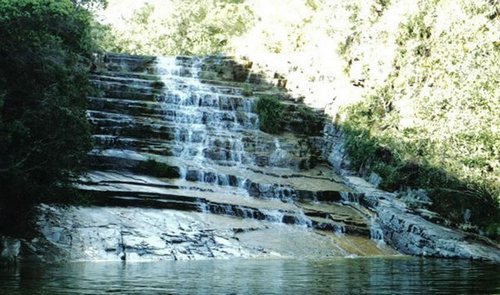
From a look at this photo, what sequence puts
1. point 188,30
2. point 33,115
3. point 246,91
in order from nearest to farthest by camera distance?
point 33,115, point 246,91, point 188,30

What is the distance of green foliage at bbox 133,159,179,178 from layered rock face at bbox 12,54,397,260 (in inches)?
1.4

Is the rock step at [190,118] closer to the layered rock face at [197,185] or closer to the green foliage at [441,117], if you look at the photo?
the layered rock face at [197,185]

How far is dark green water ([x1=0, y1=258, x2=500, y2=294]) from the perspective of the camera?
7.77 meters

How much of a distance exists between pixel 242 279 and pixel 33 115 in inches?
251

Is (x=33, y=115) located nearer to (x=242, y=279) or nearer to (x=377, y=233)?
(x=242, y=279)

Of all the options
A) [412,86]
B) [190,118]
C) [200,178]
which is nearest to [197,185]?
[200,178]

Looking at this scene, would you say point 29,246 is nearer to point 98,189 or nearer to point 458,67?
point 98,189

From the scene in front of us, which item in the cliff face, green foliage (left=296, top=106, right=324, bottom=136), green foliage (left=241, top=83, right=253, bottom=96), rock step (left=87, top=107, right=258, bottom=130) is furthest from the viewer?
green foliage (left=241, top=83, right=253, bottom=96)

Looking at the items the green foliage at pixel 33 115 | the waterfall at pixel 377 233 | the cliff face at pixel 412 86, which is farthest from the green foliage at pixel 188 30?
the green foliage at pixel 33 115

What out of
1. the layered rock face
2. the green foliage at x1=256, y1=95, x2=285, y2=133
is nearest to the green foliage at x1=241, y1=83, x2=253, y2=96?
the layered rock face

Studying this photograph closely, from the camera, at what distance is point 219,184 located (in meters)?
20.4

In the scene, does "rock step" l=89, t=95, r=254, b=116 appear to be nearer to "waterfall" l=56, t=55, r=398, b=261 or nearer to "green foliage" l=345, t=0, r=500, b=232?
"waterfall" l=56, t=55, r=398, b=261

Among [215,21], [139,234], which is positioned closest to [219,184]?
[139,234]

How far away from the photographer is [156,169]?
794 inches
